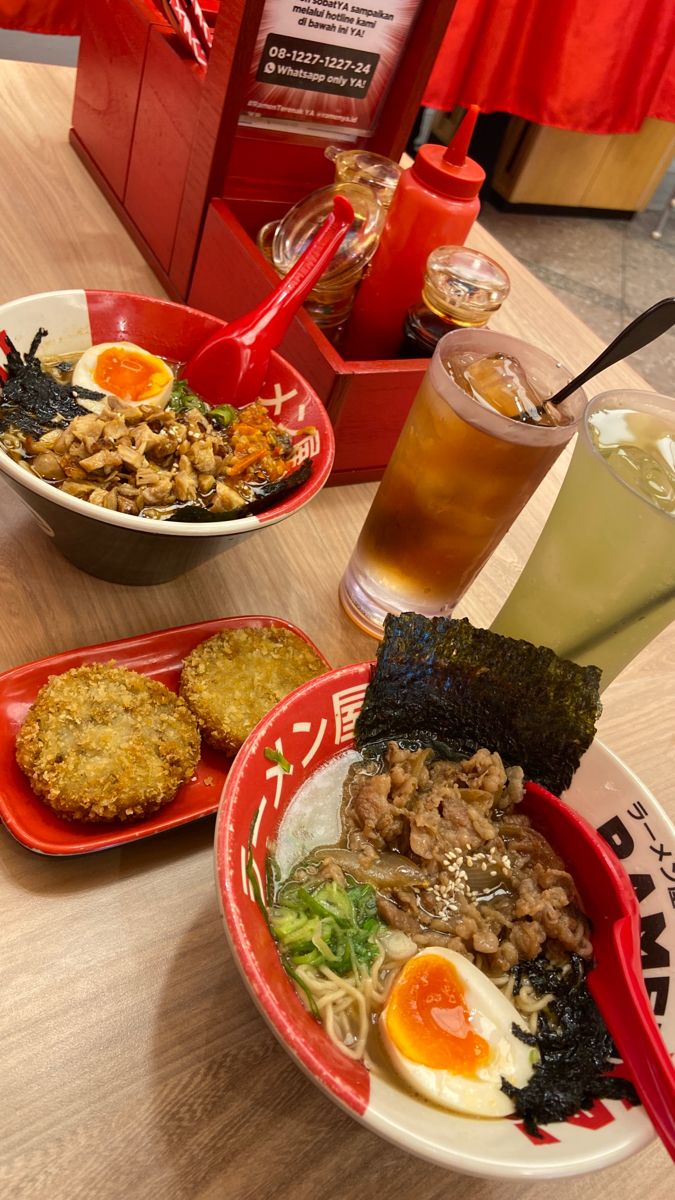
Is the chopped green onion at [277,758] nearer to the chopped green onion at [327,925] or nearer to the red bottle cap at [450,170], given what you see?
the chopped green onion at [327,925]

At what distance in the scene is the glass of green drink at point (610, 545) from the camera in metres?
1.00

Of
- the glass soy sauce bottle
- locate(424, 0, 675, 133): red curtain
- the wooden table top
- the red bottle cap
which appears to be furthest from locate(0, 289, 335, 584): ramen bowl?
locate(424, 0, 675, 133): red curtain

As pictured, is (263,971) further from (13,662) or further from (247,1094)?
(13,662)

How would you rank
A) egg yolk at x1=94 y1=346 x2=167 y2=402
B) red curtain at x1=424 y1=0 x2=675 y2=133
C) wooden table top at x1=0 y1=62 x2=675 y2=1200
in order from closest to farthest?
1. wooden table top at x1=0 y1=62 x2=675 y2=1200
2. egg yolk at x1=94 y1=346 x2=167 y2=402
3. red curtain at x1=424 y1=0 x2=675 y2=133

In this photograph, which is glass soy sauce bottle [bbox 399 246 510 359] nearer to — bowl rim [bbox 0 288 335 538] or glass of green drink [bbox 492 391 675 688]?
glass of green drink [bbox 492 391 675 688]

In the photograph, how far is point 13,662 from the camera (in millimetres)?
1058

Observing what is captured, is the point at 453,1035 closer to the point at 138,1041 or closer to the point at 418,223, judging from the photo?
the point at 138,1041

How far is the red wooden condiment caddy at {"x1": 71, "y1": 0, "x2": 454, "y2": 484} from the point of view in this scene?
1.35 m

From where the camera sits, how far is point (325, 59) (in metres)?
1.45

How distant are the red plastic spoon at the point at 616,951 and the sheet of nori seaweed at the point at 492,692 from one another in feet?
0.16

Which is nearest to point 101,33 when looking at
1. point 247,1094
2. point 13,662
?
point 13,662

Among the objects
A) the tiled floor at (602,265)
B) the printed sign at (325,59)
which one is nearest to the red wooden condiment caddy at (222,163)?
the printed sign at (325,59)

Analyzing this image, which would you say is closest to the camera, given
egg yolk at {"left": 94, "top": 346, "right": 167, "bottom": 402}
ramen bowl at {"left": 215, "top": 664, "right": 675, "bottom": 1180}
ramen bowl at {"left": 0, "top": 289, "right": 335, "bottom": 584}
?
ramen bowl at {"left": 215, "top": 664, "right": 675, "bottom": 1180}

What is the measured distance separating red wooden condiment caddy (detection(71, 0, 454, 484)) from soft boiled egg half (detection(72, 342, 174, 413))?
237 millimetres
